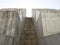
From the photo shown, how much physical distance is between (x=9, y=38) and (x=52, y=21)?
33.7 inches

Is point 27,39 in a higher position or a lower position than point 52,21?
lower

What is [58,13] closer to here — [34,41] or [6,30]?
[34,41]

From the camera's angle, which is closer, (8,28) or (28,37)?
(8,28)

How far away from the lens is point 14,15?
170 cm

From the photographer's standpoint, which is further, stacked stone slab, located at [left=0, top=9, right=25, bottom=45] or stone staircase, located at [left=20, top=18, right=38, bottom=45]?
stone staircase, located at [left=20, top=18, right=38, bottom=45]

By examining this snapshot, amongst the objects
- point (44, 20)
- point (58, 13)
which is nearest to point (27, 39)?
point (44, 20)

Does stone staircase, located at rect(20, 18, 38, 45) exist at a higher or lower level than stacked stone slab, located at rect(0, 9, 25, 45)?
lower

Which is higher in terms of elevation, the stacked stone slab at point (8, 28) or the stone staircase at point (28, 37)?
the stacked stone slab at point (8, 28)

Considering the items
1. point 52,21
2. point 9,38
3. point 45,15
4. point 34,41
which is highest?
point 45,15

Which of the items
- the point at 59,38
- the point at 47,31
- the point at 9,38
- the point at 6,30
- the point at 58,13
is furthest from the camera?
the point at 58,13

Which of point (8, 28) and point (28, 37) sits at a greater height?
point (8, 28)

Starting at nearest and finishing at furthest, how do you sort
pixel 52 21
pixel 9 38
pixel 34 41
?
1. pixel 9 38
2. pixel 52 21
3. pixel 34 41

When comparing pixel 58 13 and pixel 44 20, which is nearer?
pixel 44 20

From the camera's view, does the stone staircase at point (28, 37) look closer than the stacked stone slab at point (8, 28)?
No
